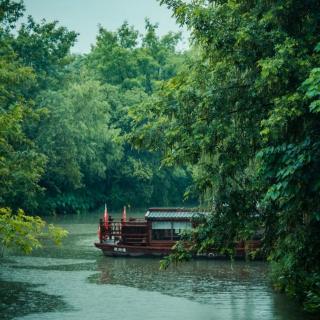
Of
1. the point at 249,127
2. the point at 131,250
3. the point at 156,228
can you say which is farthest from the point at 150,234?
the point at 249,127

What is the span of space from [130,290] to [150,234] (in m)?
10.4

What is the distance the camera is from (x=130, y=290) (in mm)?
25188

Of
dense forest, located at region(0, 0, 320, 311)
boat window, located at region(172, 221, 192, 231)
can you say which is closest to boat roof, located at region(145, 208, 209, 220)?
boat window, located at region(172, 221, 192, 231)

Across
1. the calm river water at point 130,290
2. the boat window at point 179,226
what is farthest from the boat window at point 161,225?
the calm river water at point 130,290

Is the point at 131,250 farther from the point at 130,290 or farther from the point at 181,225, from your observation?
the point at 130,290

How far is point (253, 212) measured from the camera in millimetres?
16641

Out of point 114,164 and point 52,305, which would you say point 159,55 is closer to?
point 114,164

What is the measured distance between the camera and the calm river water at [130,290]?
20.8m

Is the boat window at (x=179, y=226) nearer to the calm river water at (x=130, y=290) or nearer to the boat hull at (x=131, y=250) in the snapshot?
the boat hull at (x=131, y=250)

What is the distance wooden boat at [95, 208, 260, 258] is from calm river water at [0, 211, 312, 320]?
0.70m

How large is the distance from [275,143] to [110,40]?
6903cm

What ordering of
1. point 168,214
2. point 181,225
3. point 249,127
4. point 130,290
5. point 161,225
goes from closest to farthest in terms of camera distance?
point 249,127 → point 130,290 → point 181,225 → point 168,214 → point 161,225

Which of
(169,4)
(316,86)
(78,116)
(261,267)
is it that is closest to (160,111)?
(169,4)

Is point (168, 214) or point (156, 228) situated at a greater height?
point (168, 214)
